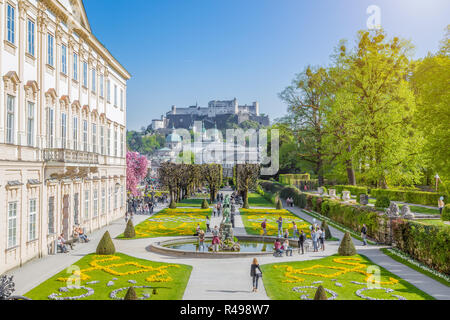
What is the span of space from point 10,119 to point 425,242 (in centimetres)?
2131

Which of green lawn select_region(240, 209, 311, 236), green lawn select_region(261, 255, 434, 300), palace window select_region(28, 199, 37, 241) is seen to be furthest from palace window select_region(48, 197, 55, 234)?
green lawn select_region(240, 209, 311, 236)

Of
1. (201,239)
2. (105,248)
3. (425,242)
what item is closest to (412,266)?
(425,242)

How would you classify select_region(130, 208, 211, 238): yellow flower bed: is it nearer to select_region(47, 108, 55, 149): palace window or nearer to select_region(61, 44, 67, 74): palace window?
select_region(47, 108, 55, 149): palace window

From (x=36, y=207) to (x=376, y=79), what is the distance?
38.5 meters

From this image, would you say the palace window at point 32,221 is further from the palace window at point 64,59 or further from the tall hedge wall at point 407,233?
the tall hedge wall at point 407,233

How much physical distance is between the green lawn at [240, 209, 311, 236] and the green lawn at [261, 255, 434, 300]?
1161cm

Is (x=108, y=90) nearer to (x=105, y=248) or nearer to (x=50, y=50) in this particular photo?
(x=50, y=50)

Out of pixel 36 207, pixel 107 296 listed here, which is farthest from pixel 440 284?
pixel 36 207

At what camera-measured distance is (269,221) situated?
142ft

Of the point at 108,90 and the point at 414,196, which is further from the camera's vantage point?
the point at 414,196

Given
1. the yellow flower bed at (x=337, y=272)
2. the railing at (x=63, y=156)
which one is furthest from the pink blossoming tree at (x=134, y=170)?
the yellow flower bed at (x=337, y=272)

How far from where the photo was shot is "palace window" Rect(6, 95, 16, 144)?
824 inches

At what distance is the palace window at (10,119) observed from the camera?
824 inches

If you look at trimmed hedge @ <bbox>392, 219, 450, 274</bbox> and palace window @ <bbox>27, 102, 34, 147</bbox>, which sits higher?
palace window @ <bbox>27, 102, 34, 147</bbox>
